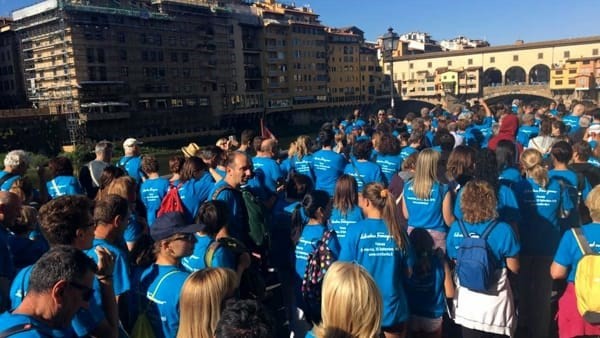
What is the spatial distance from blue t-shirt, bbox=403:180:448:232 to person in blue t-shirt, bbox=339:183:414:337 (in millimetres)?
922

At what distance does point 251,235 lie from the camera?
3.84 m

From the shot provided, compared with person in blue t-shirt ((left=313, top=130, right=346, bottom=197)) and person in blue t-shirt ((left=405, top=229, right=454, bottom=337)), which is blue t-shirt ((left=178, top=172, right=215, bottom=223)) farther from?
person in blue t-shirt ((left=405, top=229, right=454, bottom=337))

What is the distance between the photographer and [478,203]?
3129mm

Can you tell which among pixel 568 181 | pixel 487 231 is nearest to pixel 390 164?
pixel 568 181

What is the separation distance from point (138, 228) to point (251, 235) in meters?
0.88

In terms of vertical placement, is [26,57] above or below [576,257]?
above

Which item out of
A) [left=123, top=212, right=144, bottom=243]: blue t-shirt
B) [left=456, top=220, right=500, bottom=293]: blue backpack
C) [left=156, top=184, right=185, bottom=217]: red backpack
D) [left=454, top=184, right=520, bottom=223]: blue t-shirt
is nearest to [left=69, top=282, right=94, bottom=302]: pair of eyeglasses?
[left=123, top=212, right=144, bottom=243]: blue t-shirt

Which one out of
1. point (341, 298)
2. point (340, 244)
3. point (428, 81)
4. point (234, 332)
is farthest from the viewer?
point (428, 81)

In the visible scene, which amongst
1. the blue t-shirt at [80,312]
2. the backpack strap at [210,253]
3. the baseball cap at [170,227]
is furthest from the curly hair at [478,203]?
the blue t-shirt at [80,312]

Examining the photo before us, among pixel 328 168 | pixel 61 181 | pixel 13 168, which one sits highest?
pixel 13 168

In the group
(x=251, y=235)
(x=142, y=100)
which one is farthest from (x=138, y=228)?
(x=142, y=100)

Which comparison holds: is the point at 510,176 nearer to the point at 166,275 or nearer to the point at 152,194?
the point at 166,275

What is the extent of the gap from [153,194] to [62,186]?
837 mm

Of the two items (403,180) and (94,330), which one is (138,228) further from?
(403,180)
